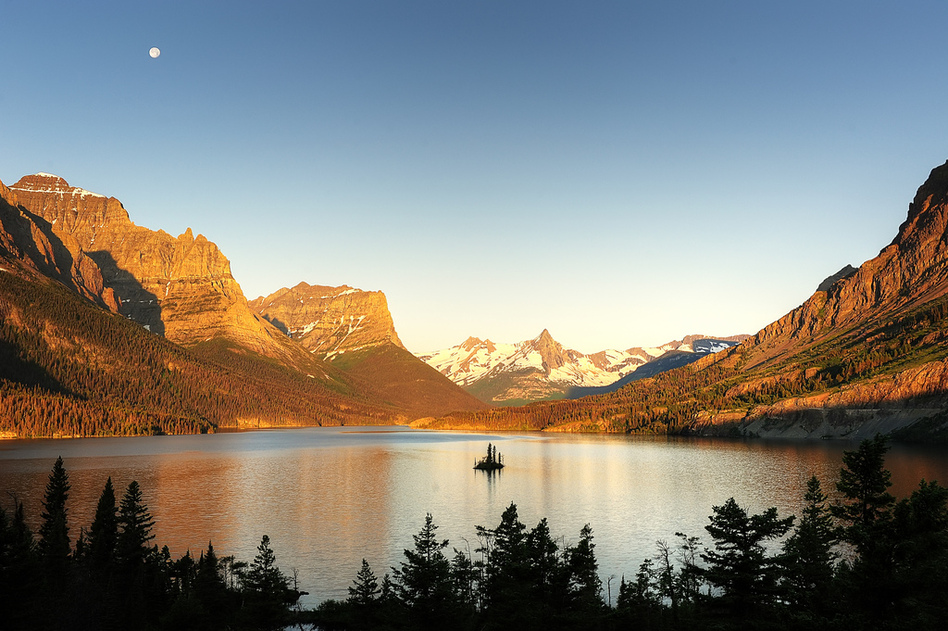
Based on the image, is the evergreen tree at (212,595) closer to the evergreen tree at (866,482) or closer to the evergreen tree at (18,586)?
the evergreen tree at (18,586)

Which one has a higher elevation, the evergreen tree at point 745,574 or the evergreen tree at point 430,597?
the evergreen tree at point 745,574

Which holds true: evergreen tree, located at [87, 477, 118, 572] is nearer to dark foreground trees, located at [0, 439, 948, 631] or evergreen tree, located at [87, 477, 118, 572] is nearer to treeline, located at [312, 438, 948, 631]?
dark foreground trees, located at [0, 439, 948, 631]

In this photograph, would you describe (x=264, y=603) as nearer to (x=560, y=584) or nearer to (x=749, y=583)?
(x=560, y=584)

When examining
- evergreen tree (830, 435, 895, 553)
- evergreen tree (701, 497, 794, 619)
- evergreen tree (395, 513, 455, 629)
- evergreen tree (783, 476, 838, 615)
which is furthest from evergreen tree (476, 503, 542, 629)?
evergreen tree (830, 435, 895, 553)

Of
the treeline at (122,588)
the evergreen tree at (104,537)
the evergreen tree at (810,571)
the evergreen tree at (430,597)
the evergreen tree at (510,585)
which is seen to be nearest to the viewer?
the evergreen tree at (810,571)

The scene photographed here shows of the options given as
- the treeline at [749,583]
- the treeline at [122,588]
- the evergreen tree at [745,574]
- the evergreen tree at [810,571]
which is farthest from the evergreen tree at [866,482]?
the treeline at [122,588]

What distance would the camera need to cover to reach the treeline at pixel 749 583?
31.4 m

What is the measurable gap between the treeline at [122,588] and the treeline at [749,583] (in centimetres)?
731

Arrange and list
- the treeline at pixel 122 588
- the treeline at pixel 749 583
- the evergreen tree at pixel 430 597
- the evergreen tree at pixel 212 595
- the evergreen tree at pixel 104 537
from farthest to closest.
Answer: the evergreen tree at pixel 104 537 → the evergreen tree at pixel 212 595 → the treeline at pixel 122 588 → the evergreen tree at pixel 430 597 → the treeline at pixel 749 583

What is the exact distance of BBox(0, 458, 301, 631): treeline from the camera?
4800 centimetres

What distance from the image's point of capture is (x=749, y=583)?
32719mm

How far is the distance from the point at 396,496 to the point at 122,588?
2747 inches

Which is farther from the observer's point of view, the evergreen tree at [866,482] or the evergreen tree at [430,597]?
the evergreen tree at [430,597]

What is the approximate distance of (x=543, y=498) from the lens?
403 feet
